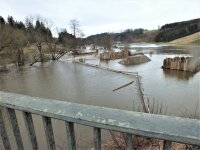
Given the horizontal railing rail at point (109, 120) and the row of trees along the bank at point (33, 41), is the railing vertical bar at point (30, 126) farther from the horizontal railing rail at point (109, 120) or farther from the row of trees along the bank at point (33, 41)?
the row of trees along the bank at point (33, 41)

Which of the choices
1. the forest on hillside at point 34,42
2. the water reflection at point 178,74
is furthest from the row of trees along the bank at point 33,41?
the water reflection at point 178,74

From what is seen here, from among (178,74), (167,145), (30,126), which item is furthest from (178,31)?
(167,145)

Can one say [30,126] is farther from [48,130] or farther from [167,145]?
[167,145]

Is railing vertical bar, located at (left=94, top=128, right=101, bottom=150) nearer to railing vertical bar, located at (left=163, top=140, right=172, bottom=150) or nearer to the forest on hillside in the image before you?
railing vertical bar, located at (left=163, top=140, right=172, bottom=150)

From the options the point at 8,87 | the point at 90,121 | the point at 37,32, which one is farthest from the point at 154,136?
the point at 37,32

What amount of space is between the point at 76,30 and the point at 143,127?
51.9m

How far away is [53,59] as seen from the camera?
3775cm

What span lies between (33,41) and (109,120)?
4557cm

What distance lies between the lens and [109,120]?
1031mm

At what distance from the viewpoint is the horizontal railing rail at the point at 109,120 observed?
3.00ft

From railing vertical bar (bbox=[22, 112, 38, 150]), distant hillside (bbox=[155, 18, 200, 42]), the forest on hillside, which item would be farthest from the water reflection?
distant hillside (bbox=[155, 18, 200, 42])

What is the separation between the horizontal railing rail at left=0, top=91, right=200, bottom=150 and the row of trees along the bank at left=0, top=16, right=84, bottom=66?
28.4m

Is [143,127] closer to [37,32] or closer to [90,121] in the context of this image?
[90,121]

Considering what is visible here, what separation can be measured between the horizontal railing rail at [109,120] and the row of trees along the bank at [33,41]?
28433 millimetres
